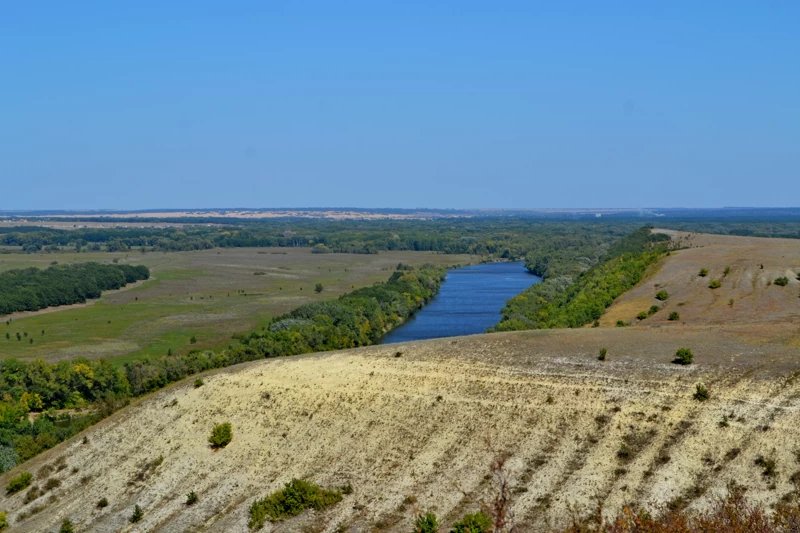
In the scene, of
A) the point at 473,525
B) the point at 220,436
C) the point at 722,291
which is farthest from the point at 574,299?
the point at 473,525

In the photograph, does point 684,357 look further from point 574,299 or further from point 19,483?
point 574,299

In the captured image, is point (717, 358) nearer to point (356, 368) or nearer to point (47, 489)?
point (356, 368)

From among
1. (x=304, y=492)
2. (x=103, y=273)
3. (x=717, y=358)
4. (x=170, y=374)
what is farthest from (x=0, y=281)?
(x=717, y=358)

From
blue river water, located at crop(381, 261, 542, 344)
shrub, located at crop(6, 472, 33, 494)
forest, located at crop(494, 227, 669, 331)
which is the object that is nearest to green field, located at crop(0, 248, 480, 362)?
blue river water, located at crop(381, 261, 542, 344)

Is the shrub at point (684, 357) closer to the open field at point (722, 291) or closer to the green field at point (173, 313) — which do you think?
the open field at point (722, 291)

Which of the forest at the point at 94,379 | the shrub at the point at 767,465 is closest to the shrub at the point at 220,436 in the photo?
the forest at the point at 94,379
